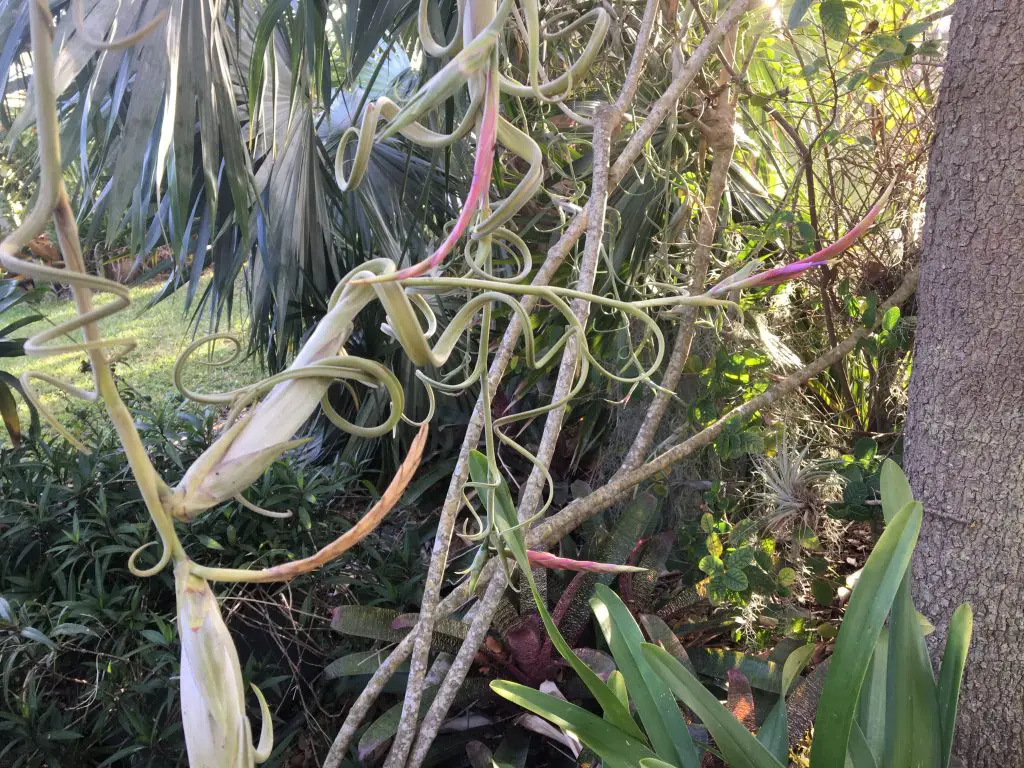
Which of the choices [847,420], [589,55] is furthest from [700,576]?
[589,55]

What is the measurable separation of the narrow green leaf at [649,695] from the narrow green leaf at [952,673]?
0.81ft

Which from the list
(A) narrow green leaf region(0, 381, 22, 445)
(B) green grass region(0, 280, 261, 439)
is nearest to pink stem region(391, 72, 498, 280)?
(A) narrow green leaf region(0, 381, 22, 445)

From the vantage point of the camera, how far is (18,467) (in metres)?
1.37

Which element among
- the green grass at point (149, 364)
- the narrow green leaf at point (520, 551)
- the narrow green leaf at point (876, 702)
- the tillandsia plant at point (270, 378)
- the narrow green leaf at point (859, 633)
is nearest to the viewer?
the tillandsia plant at point (270, 378)

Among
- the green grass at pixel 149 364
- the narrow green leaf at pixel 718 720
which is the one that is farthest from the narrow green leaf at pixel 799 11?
the green grass at pixel 149 364

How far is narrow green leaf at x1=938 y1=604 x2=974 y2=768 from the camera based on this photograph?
707mm

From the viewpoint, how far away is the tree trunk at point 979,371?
770 millimetres

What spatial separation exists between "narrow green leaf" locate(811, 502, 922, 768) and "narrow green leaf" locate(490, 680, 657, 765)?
18cm

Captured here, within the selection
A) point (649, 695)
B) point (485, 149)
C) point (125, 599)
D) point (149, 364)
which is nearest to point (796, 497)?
point (649, 695)

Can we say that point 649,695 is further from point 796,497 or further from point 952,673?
point 796,497

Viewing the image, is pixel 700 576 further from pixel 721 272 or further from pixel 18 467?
pixel 18 467

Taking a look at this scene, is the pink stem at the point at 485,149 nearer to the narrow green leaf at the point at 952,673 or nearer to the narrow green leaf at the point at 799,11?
the narrow green leaf at the point at 799,11

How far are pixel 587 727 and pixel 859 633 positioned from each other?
30 centimetres

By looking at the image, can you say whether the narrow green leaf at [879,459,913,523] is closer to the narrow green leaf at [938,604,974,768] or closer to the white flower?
the narrow green leaf at [938,604,974,768]
